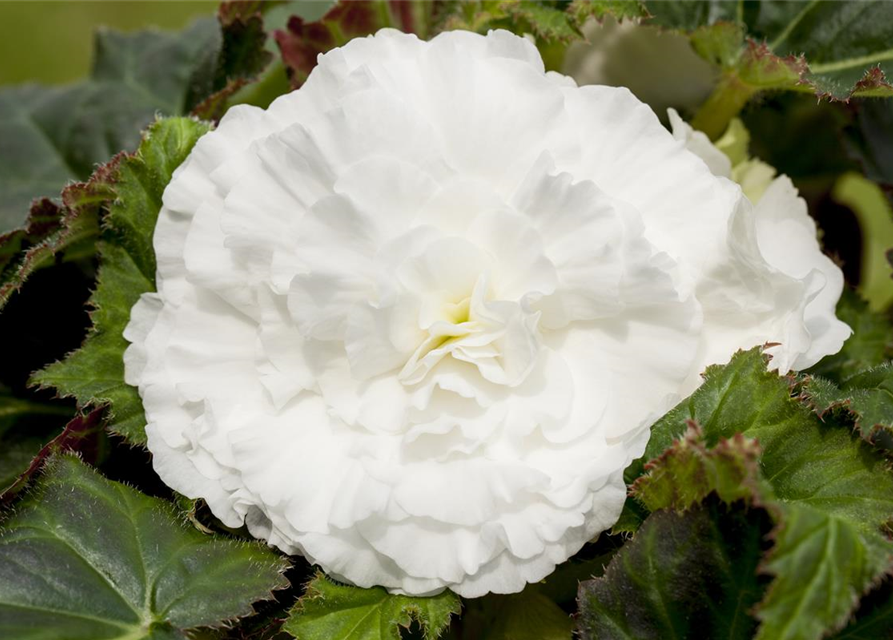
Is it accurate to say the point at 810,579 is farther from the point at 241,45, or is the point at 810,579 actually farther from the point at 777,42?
the point at 241,45

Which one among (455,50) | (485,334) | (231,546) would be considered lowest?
(231,546)

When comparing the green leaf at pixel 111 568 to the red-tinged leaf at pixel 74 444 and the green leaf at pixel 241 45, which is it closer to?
the red-tinged leaf at pixel 74 444

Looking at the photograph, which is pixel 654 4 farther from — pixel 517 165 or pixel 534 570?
pixel 534 570

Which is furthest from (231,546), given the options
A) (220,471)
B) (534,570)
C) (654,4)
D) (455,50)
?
(654,4)

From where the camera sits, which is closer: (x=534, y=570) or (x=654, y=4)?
(x=534, y=570)

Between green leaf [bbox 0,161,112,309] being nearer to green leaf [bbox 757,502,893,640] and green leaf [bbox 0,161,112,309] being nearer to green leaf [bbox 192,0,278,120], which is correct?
green leaf [bbox 192,0,278,120]

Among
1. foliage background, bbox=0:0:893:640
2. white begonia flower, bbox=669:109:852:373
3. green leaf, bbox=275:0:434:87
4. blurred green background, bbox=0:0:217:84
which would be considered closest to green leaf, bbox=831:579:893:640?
foliage background, bbox=0:0:893:640
